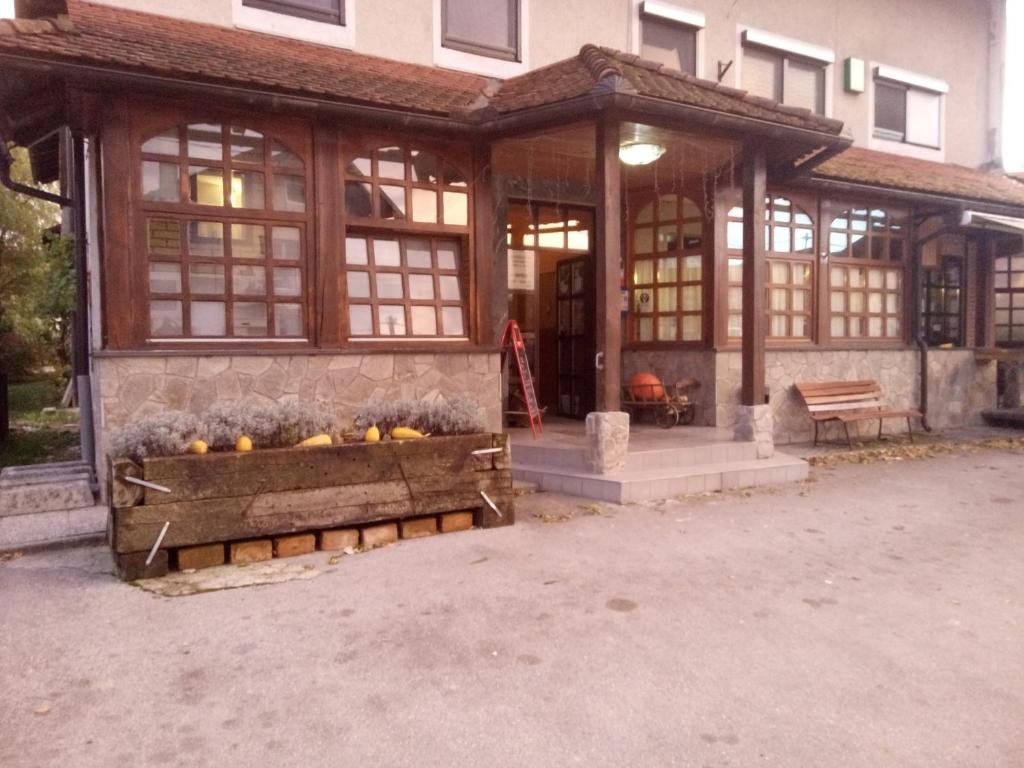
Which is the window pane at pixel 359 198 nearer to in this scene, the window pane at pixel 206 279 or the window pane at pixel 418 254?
the window pane at pixel 418 254

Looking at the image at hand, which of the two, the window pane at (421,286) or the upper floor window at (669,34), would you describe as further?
the upper floor window at (669,34)

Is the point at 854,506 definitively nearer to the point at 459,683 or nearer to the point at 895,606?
the point at 895,606

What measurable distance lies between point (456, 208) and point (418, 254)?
66 centimetres

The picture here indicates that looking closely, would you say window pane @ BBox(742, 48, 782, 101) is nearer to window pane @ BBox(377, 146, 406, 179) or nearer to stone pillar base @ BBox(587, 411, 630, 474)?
window pane @ BBox(377, 146, 406, 179)

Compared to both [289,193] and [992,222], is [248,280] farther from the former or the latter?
[992,222]

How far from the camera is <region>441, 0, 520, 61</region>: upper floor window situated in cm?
898

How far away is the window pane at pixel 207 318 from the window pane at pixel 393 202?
1.91 m

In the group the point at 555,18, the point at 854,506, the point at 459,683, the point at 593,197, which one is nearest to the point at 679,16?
the point at 555,18

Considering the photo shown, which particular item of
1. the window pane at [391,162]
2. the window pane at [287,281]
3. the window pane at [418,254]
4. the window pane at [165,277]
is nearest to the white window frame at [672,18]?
the window pane at [391,162]

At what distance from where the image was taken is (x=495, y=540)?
5.66m

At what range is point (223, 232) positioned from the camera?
22.4ft

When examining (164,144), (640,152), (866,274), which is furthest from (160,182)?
(866,274)

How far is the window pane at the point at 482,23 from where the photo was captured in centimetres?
901

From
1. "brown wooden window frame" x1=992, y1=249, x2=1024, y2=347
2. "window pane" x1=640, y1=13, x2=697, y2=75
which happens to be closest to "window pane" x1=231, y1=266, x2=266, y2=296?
"window pane" x1=640, y1=13, x2=697, y2=75
